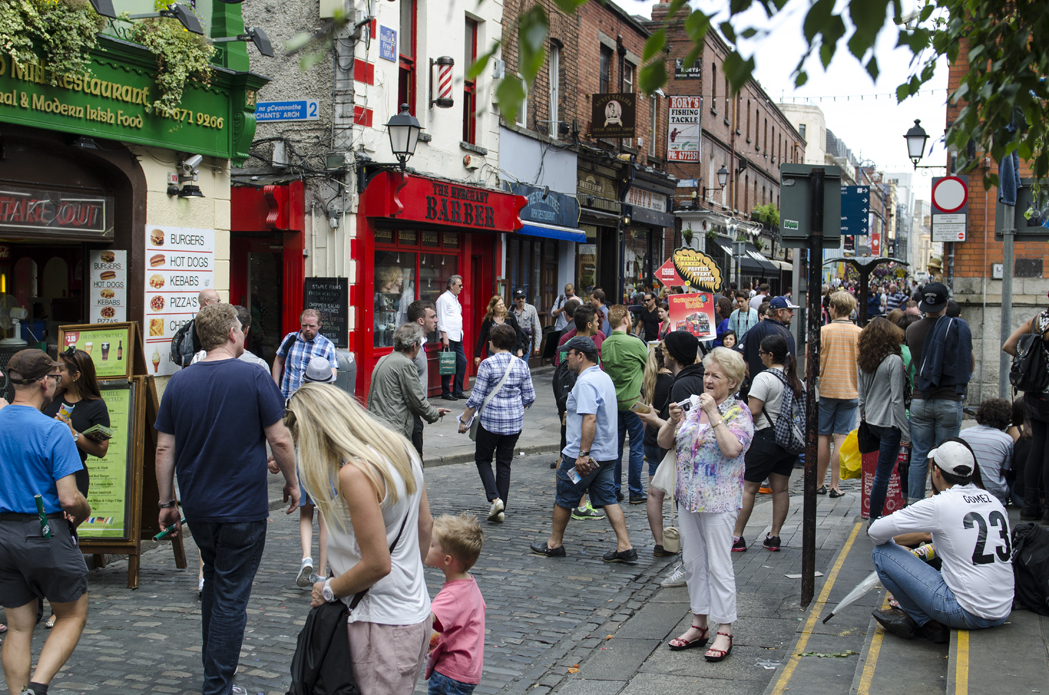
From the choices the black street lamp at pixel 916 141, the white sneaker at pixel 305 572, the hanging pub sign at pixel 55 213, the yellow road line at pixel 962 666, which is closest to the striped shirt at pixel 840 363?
the yellow road line at pixel 962 666

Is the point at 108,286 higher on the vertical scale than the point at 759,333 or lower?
higher

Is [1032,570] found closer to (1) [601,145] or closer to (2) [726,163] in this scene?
(1) [601,145]

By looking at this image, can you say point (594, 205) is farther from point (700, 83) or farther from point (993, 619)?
point (993, 619)

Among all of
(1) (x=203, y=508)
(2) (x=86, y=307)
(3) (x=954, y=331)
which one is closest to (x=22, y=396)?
(1) (x=203, y=508)

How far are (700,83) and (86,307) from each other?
2627cm

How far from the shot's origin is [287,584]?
6449mm

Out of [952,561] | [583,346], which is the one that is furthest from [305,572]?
[952,561]

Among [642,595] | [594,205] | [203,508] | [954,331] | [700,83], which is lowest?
[642,595]

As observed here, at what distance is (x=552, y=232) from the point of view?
19.1 meters

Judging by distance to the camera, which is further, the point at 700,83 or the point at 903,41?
the point at 700,83

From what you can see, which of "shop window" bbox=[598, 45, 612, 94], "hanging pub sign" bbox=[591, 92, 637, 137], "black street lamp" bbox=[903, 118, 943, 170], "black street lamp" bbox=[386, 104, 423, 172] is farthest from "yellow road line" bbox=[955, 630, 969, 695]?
"shop window" bbox=[598, 45, 612, 94]

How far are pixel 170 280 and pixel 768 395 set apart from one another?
259 inches

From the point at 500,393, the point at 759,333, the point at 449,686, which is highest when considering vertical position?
the point at 759,333

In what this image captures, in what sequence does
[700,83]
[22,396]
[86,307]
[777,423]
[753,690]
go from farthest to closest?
[700,83] < [86,307] < [777,423] < [753,690] < [22,396]
